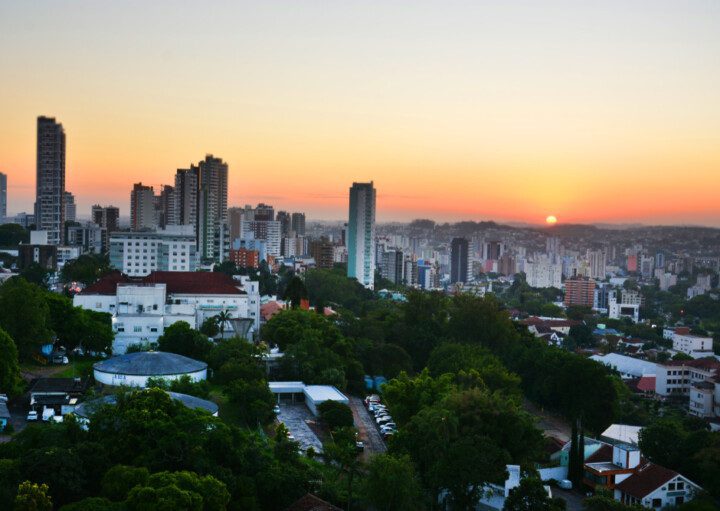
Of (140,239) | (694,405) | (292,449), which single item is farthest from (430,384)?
(140,239)

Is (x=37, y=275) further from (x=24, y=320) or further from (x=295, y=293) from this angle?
(x=24, y=320)

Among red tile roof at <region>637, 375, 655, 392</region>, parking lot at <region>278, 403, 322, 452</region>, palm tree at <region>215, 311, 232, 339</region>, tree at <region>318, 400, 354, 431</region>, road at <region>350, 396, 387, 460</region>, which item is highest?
palm tree at <region>215, 311, 232, 339</region>

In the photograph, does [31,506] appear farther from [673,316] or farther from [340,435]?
[673,316]

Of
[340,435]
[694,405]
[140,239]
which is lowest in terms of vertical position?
[694,405]

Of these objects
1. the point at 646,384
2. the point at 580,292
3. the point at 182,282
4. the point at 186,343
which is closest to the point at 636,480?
the point at 186,343

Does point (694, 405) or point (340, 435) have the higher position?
point (340, 435)

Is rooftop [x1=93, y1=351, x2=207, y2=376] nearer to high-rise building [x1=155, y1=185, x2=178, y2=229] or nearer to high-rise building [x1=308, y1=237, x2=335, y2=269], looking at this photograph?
high-rise building [x1=308, y1=237, x2=335, y2=269]

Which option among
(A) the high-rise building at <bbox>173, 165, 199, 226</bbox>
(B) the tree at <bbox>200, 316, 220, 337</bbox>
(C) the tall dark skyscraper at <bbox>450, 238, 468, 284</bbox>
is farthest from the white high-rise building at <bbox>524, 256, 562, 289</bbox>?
(B) the tree at <bbox>200, 316, 220, 337</bbox>
